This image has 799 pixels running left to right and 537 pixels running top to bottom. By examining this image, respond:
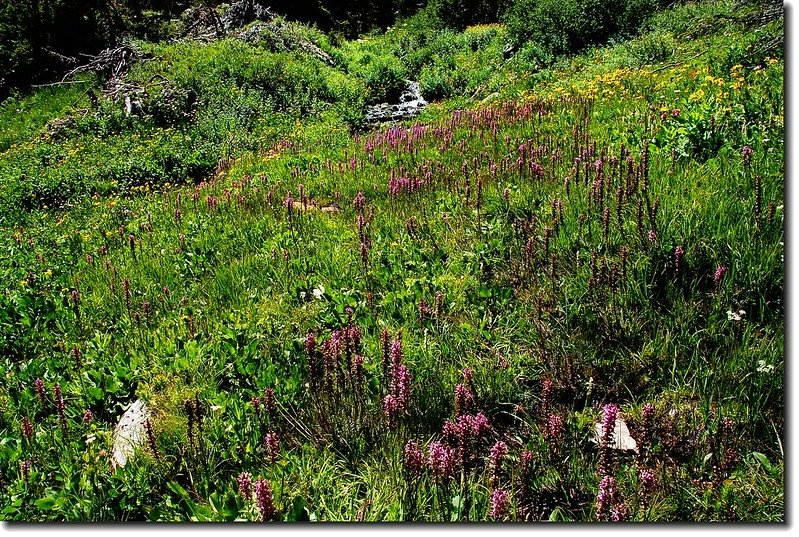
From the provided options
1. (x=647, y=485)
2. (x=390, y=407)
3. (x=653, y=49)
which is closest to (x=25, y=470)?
(x=390, y=407)

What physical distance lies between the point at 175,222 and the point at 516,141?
4597 mm

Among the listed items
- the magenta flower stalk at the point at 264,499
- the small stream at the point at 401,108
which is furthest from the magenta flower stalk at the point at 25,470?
the small stream at the point at 401,108

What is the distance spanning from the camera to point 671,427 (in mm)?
2277

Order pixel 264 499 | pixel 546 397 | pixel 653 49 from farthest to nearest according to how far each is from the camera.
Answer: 1. pixel 653 49
2. pixel 546 397
3. pixel 264 499

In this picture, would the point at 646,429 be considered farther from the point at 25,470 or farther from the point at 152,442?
the point at 25,470

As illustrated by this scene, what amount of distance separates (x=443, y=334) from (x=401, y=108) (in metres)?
18.0

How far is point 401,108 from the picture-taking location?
66.2 ft

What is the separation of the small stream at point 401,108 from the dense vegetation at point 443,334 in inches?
404

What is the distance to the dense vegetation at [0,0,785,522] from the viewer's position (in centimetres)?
220

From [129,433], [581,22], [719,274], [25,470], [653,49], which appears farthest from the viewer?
[581,22]

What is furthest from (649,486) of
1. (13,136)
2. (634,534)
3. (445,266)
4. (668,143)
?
(13,136)

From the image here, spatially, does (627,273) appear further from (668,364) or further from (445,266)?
(445,266)

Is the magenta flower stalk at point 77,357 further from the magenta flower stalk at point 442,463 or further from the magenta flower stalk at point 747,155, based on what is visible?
the magenta flower stalk at point 747,155

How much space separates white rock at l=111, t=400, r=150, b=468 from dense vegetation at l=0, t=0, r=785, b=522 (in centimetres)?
8
